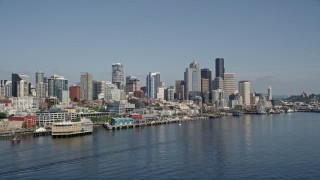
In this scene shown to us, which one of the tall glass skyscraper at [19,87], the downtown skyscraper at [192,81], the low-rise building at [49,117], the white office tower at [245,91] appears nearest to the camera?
the low-rise building at [49,117]

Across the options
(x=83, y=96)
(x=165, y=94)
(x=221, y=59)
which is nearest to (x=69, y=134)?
(x=83, y=96)

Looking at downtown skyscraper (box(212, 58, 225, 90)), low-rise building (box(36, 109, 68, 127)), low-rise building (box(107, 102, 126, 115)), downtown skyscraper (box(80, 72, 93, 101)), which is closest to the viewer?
low-rise building (box(36, 109, 68, 127))

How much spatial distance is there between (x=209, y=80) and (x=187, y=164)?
214 feet

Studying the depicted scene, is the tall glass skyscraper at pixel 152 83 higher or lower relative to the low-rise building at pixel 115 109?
A: higher

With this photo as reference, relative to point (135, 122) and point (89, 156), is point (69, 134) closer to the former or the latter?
point (89, 156)

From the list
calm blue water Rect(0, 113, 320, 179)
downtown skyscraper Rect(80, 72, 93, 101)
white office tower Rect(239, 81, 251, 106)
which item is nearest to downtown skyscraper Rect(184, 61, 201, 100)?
white office tower Rect(239, 81, 251, 106)

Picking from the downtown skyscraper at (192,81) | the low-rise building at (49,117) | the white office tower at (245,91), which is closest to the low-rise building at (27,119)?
the low-rise building at (49,117)

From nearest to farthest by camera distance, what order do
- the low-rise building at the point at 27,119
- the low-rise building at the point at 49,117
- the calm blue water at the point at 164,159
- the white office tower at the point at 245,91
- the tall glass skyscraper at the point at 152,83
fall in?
the calm blue water at the point at 164,159 < the low-rise building at the point at 27,119 < the low-rise building at the point at 49,117 < the white office tower at the point at 245,91 < the tall glass skyscraper at the point at 152,83

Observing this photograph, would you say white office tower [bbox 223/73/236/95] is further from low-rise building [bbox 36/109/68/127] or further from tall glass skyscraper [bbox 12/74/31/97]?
low-rise building [bbox 36/109/68/127]

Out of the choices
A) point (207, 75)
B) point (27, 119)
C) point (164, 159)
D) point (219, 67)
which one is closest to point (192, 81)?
point (207, 75)

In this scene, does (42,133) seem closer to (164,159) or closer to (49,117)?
(49,117)

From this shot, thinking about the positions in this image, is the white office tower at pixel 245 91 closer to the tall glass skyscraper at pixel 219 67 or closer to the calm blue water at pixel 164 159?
the tall glass skyscraper at pixel 219 67

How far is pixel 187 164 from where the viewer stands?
474 inches

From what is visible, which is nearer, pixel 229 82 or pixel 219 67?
pixel 229 82
